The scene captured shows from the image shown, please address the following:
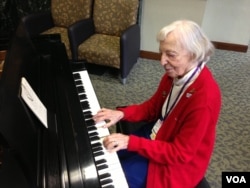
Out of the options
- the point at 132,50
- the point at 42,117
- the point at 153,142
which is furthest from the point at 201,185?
the point at 132,50

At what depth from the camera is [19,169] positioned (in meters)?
0.86

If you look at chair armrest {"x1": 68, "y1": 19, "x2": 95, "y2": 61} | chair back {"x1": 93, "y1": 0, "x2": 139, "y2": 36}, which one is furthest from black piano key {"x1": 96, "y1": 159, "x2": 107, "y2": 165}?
chair back {"x1": 93, "y1": 0, "x2": 139, "y2": 36}

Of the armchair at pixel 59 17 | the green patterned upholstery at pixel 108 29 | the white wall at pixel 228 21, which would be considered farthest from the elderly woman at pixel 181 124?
the white wall at pixel 228 21

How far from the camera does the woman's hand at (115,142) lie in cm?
105

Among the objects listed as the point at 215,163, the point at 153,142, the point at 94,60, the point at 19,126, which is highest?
the point at 19,126

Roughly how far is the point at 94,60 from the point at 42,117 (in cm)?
208

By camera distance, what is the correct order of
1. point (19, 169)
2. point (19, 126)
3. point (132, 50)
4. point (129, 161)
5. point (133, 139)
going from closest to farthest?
point (19, 126), point (19, 169), point (133, 139), point (129, 161), point (132, 50)

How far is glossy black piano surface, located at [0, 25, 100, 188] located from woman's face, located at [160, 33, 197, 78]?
18.2 inches

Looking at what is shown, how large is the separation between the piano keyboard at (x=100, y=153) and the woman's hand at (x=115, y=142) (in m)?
0.02

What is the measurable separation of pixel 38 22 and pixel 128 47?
4.38ft

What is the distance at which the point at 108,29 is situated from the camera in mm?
3158

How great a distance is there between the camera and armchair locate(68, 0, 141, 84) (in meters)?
2.78

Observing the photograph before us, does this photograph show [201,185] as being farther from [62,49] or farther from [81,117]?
[62,49]

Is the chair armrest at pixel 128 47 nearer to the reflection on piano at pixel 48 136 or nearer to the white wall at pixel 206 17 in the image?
the white wall at pixel 206 17
